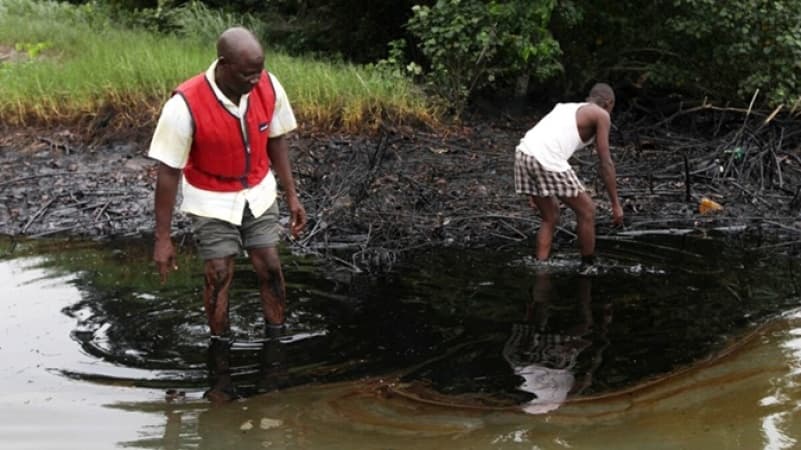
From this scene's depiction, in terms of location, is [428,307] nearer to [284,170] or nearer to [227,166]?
[284,170]

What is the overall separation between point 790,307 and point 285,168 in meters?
3.27

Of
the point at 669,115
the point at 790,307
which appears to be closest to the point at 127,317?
the point at 790,307

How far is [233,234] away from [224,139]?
587 mm

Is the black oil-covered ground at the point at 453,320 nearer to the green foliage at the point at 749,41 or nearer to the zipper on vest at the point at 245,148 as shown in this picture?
the zipper on vest at the point at 245,148

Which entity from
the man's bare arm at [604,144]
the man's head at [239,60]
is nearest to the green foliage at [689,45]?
the man's bare arm at [604,144]

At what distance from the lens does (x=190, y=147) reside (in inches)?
173

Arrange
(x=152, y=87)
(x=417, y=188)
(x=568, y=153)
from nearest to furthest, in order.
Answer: (x=568, y=153) → (x=417, y=188) → (x=152, y=87)

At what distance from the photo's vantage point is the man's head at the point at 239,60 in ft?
13.8

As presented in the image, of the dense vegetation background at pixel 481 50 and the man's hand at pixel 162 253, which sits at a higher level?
the dense vegetation background at pixel 481 50

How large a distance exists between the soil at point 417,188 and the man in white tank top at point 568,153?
98 centimetres

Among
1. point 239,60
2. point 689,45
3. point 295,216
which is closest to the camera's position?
point 239,60

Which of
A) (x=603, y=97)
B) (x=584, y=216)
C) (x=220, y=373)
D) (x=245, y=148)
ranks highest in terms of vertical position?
(x=603, y=97)

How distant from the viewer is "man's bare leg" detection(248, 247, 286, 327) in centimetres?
495

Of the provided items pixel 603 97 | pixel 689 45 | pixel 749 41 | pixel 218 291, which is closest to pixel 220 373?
pixel 218 291
